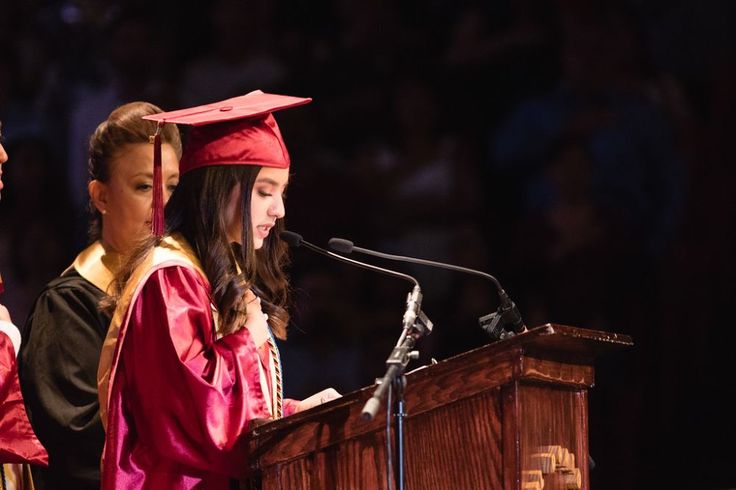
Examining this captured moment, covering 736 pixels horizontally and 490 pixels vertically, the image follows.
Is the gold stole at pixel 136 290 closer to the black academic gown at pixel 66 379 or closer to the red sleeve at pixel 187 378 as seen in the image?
the red sleeve at pixel 187 378

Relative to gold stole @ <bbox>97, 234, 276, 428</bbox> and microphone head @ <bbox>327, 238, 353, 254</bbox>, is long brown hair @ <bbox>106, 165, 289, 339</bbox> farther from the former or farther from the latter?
microphone head @ <bbox>327, 238, 353, 254</bbox>

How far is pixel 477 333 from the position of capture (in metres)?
5.16

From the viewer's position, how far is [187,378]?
2.58 metres

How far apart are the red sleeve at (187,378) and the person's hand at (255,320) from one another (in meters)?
0.05

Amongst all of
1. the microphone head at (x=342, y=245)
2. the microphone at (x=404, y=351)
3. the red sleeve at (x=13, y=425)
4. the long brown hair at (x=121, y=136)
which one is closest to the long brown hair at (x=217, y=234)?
the microphone head at (x=342, y=245)

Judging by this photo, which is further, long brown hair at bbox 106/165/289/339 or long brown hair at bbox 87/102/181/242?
long brown hair at bbox 87/102/181/242

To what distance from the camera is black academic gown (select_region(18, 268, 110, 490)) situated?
344 centimetres

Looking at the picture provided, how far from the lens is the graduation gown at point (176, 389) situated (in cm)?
257

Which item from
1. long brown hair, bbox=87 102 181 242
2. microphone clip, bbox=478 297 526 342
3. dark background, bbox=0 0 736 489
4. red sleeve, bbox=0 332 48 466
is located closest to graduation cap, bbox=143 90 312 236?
red sleeve, bbox=0 332 48 466

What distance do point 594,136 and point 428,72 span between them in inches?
33.0

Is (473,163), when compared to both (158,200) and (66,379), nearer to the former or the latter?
(66,379)

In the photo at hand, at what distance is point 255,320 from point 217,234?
0.76 feet

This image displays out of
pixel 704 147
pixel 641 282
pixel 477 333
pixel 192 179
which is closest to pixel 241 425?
pixel 192 179

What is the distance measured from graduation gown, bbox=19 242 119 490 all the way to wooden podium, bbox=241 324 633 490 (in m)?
1.10
